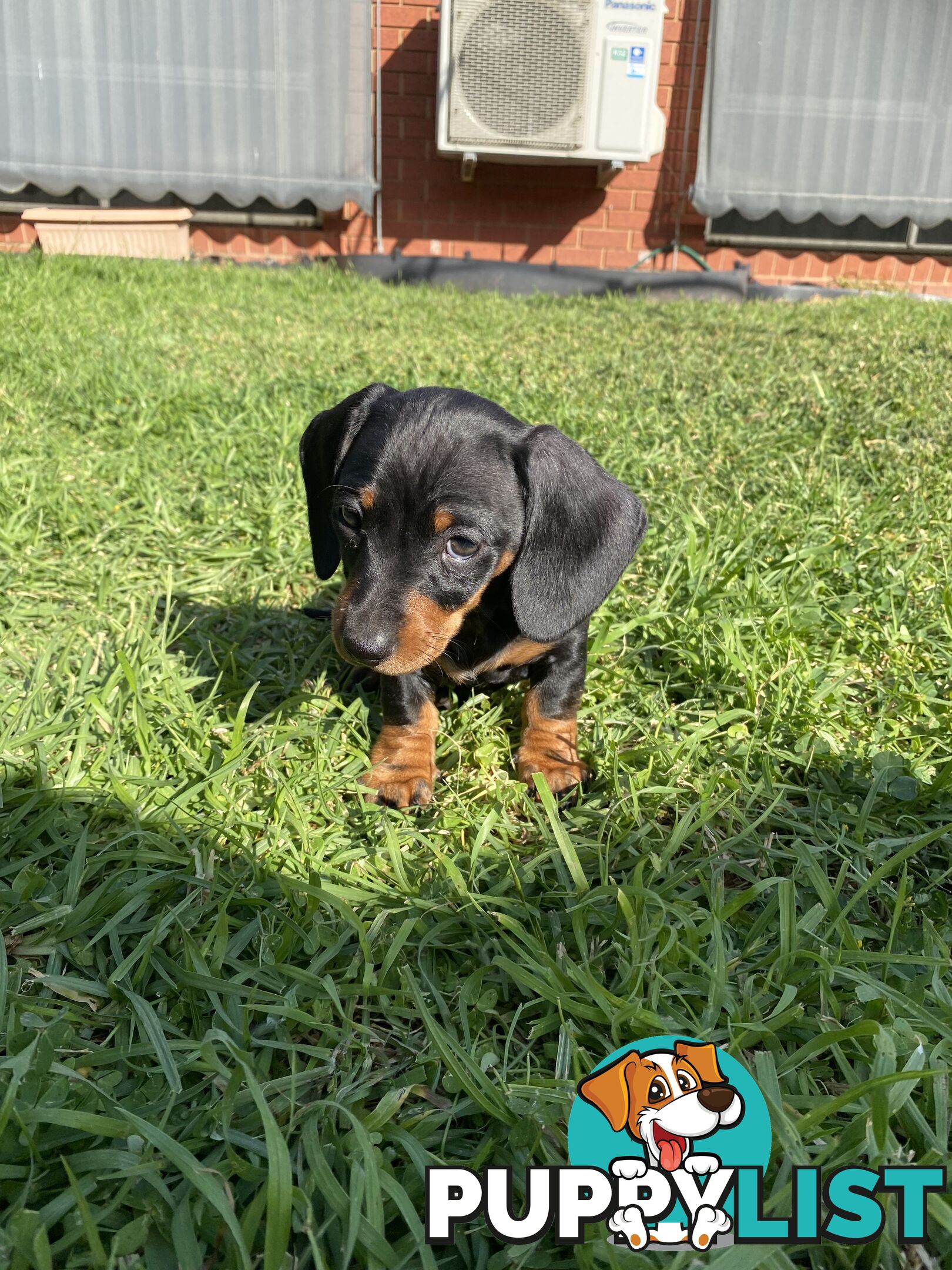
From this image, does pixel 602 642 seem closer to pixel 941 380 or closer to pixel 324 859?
pixel 324 859

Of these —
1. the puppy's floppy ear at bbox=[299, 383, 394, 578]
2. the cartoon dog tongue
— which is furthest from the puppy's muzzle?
the cartoon dog tongue

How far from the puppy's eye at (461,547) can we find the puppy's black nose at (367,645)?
0.84 ft

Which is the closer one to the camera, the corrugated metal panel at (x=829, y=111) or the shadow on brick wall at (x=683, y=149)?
the corrugated metal panel at (x=829, y=111)

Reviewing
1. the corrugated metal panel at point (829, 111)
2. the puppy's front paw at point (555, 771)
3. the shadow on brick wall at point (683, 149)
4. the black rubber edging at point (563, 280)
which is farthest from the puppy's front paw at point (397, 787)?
the shadow on brick wall at point (683, 149)

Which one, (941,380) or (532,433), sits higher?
(532,433)

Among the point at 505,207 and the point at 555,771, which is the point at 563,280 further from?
the point at 555,771

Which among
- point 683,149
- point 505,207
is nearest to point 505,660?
point 505,207

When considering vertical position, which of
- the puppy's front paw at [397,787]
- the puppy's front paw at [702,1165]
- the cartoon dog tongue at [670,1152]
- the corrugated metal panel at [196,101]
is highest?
the corrugated metal panel at [196,101]

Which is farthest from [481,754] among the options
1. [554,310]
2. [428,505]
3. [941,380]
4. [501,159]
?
[501,159]

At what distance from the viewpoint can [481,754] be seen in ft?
7.00

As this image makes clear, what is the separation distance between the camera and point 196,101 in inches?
379

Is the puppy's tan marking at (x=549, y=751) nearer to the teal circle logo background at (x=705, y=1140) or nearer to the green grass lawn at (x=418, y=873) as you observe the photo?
the green grass lawn at (x=418, y=873)

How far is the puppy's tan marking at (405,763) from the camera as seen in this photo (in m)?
1.97

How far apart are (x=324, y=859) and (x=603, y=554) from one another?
2.80ft
